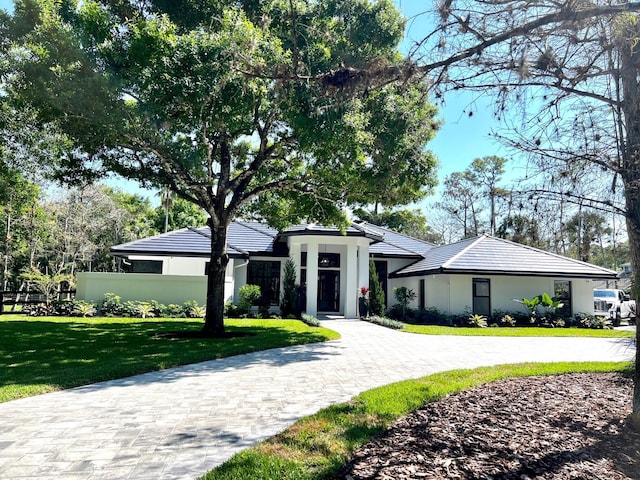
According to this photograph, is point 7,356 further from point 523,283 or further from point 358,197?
point 523,283

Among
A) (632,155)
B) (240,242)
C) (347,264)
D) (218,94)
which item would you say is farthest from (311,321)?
(632,155)

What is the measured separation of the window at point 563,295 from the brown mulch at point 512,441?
17.8 metres

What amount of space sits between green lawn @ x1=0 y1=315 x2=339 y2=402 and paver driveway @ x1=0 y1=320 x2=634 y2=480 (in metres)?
0.48

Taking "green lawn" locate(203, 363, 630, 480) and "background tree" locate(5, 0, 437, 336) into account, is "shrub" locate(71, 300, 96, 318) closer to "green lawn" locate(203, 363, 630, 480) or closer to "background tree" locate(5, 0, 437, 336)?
"background tree" locate(5, 0, 437, 336)

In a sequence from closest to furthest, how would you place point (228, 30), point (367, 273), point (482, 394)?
point (482, 394), point (228, 30), point (367, 273)

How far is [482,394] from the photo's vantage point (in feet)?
19.9

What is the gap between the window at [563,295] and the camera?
21.7 meters

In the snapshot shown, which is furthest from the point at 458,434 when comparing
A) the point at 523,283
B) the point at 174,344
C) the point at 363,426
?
the point at 523,283

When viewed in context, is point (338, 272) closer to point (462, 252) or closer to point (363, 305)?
point (363, 305)

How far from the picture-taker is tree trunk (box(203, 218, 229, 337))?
1297 cm

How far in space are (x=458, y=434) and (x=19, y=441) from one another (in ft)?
14.9

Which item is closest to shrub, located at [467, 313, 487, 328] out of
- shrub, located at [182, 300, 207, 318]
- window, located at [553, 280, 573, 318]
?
window, located at [553, 280, 573, 318]

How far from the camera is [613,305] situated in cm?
2430

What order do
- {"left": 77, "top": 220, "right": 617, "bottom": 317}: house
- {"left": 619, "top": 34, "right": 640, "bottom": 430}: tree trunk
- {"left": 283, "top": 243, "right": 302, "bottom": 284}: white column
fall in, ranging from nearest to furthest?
{"left": 619, "top": 34, "right": 640, "bottom": 430}: tree trunk
{"left": 77, "top": 220, "right": 617, "bottom": 317}: house
{"left": 283, "top": 243, "right": 302, "bottom": 284}: white column
